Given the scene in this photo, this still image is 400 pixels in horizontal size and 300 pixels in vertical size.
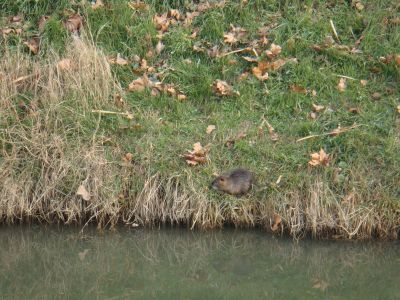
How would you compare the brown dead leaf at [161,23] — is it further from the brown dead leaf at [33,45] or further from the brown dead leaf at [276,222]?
the brown dead leaf at [276,222]

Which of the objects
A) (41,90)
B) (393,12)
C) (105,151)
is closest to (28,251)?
(105,151)

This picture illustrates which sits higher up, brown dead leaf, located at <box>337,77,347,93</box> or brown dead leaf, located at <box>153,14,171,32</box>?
brown dead leaf, located at <box>153,14,171,32</box>

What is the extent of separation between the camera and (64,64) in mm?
7488

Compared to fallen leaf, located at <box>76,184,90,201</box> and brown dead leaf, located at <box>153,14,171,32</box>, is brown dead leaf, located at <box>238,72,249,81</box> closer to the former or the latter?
brown dead leaf, located at <box>153,14,171,32</box>

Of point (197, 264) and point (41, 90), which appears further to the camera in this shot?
point (41, 90)

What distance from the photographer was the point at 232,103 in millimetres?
7543

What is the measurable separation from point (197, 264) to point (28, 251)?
4.82 ft

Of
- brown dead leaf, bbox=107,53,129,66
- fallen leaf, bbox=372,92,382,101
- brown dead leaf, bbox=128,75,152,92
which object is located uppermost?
brown dead leaf, bbox=107,53,129,66

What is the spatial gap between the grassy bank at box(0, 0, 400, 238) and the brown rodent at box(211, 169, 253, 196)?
79 mm

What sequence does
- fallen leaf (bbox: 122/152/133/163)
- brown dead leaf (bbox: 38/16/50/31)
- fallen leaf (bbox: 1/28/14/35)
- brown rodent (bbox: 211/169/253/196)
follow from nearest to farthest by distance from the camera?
brown rodent (bbox: 211/169/253/196)
fallen leaf (bbox: 122/152/133/163)
fallen leaf (bbox: 1/28/14/35)
brown dead leaf (bbox: 38/16/50/31)

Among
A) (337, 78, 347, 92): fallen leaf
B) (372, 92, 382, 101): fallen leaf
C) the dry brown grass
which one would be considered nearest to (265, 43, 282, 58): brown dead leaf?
(337, 78, 347, 92): fallen leaf

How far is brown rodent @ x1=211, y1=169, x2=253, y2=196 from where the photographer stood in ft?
22.0

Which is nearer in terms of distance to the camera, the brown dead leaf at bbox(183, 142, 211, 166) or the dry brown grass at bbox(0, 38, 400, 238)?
the dry brown grass at bbox(0, 38, 400, 238)

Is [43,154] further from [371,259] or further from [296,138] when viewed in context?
[371,259]
